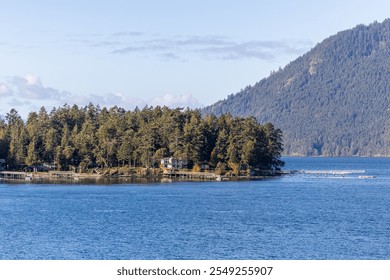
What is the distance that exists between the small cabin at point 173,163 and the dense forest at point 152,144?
51.3 inches

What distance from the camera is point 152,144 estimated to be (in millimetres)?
183500

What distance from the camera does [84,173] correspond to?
183750 millimetres

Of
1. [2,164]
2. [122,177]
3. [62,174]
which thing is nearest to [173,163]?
[122,177]

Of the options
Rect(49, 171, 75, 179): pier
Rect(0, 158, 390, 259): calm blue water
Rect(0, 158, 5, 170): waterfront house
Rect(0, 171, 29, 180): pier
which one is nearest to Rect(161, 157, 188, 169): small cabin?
Rect(49, 171, 75, 179): pier

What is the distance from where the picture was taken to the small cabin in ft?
591

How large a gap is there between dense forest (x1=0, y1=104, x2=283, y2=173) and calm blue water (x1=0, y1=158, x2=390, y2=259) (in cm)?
4005

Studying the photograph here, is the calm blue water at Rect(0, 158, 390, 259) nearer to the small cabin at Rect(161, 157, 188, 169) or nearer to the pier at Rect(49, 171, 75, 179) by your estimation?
the small cabin at Rect(161, 157, 188, 169)

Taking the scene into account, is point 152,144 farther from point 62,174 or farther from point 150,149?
point 62,174

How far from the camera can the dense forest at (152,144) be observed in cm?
17925

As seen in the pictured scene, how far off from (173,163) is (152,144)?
7.06m

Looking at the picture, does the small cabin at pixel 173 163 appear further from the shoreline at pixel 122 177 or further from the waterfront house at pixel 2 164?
the waterfront house at pixel 2 164
